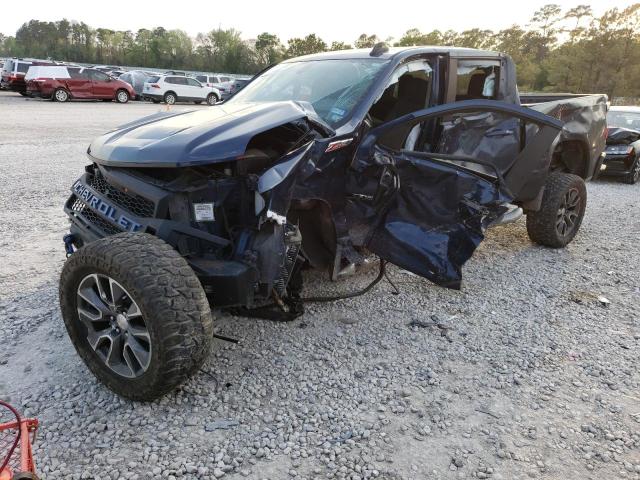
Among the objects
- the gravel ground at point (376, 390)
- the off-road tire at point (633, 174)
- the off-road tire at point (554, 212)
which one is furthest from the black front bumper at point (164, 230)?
the off-road tire at point (633, 174)

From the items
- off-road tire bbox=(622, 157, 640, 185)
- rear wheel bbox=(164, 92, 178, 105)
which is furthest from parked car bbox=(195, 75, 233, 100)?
off-road tire bbox=(622, 157, 640, 185)

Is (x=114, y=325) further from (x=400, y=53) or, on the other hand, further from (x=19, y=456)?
(x=400, y=53)

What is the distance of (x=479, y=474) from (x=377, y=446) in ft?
1.56

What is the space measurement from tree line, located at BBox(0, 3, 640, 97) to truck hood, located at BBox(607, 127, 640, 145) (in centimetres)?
678

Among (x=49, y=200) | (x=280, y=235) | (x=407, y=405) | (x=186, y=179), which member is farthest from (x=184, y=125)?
(x=49, y=200)

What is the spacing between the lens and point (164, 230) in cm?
274

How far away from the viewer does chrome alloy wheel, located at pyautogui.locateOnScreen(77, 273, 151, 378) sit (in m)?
2.50

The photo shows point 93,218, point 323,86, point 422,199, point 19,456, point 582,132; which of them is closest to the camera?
point 19,456

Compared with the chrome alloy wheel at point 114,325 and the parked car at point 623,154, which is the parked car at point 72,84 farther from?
the chrome alloy wheel at point 114,325

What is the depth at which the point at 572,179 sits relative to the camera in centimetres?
519

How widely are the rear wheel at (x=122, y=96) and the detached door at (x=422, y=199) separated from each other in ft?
80.6

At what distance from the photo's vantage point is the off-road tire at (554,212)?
505cm

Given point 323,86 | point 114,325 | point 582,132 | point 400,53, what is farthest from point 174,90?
point 114,325

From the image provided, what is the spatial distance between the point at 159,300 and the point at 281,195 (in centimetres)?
88
